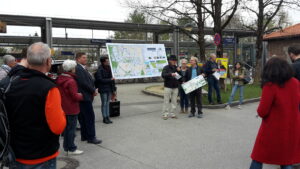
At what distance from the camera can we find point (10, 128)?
94.0 inches

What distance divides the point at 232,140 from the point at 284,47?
2158cm

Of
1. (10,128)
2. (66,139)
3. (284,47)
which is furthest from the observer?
(284,47)

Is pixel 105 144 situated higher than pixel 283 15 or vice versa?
pixel 283 15

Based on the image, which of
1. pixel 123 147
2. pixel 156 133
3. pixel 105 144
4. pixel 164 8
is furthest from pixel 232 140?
pixel 164 8

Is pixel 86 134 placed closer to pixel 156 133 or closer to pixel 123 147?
pixel 123 147

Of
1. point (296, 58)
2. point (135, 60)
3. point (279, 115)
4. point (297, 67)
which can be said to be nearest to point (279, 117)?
point (279, 115)

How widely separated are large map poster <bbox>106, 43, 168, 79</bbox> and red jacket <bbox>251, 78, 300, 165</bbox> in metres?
6.80

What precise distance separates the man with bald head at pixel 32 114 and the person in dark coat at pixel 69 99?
2.75 metres

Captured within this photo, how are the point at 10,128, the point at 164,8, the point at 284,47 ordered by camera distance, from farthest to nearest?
the point at 284,47
the point at 164,8
the point at 10,128

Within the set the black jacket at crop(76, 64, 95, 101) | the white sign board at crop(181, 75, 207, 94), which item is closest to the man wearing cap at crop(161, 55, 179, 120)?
the white sign board at crop(181, 75, 207, 94)

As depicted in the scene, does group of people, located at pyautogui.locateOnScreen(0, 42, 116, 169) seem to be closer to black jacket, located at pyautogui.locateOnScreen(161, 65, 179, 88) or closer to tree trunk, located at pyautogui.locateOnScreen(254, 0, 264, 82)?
black jacket, located at pyautogui.locateOnScreen(161, 65, 179, 88)

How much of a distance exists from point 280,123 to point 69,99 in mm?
3730

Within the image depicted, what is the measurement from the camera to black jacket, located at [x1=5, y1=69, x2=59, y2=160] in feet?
7.70

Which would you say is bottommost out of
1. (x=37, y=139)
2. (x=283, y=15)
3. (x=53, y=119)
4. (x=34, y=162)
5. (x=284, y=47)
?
(x=34, y=162)
